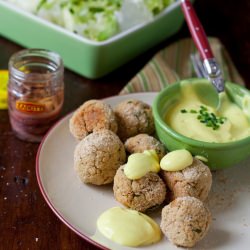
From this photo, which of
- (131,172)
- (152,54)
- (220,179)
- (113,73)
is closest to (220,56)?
(152,54)

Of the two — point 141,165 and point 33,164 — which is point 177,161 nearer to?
point 141,165

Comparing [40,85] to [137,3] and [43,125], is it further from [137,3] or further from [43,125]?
[137,3]

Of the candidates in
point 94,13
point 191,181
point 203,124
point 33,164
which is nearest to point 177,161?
point 191,181

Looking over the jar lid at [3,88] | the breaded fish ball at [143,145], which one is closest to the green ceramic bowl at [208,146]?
the breaded fish ball at [143,145]

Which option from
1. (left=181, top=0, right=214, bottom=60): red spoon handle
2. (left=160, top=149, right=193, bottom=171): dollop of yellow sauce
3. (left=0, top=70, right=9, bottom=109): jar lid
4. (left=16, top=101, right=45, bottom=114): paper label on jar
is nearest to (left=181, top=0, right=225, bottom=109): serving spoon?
(left=181, top=0, right=214, bottom=60): red spoon handle

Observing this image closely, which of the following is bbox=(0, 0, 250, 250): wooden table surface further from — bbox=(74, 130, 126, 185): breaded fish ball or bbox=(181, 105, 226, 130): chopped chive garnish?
bbox=(181, 105, 226, 130): chopped chive garnish
